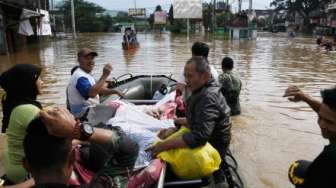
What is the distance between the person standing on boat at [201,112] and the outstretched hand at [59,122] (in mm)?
1441

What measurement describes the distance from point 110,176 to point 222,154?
132 centimetres

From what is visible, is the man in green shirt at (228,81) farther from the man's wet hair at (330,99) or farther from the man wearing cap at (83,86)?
the man's wet hair at (330,99)

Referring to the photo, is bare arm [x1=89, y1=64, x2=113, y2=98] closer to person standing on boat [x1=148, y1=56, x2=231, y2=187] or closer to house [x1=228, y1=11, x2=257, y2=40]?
person standing on boat [x1=148, y1=56, x2=231, y2=187]

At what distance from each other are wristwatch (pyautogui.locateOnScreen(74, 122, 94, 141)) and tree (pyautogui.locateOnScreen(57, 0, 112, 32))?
207ft

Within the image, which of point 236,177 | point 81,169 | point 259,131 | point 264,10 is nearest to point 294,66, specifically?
point 259,131

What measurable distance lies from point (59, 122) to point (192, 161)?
1.63 m

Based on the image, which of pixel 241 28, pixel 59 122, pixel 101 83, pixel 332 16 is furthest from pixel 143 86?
pixel 332 16

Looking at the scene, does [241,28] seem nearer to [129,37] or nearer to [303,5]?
[129,37]

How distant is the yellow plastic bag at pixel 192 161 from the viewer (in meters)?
3.38

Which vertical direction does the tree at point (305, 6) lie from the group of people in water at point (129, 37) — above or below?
above

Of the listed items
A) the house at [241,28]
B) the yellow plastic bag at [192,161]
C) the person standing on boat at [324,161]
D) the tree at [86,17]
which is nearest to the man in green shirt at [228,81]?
the yellow plastic bag at [192,161]

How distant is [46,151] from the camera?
1852mm

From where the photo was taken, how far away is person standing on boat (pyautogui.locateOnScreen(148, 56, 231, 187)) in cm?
336

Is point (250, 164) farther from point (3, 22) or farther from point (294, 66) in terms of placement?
point (3, 22)
